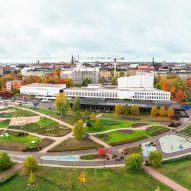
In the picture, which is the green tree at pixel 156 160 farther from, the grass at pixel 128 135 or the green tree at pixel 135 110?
the green tree at pixel 135 110

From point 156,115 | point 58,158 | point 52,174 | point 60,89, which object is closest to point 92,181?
point 52,174

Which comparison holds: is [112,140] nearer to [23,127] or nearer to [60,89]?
[23,127]

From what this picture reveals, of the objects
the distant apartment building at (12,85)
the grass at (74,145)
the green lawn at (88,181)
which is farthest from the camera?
the distant apartment building at (12,85)

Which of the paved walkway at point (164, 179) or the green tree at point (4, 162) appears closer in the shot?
the paved walkway at point (164, 179)

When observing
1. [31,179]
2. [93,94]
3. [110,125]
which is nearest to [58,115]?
[110,125]

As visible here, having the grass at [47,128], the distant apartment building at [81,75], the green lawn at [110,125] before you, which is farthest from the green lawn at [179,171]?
the distant apartment building at [81,75]

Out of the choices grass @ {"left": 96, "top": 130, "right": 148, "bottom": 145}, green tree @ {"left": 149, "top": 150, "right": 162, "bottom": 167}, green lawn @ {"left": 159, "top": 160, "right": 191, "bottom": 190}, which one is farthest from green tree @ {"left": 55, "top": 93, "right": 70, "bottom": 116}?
green lawn @ {"left": 159, "top": 160, "right": 191, "bottom": 190}
